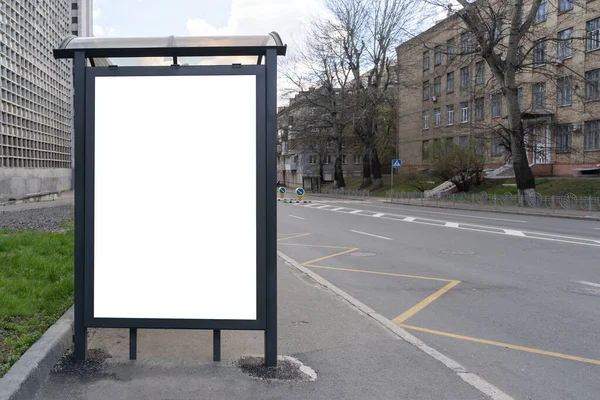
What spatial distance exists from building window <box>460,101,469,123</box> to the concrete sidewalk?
46488 mm

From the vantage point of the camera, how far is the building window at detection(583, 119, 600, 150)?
34.9 m

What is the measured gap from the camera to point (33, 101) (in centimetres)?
3178

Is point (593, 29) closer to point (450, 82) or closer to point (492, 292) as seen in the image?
point (450, 82)

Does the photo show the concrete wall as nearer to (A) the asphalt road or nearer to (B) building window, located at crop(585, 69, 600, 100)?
(A) the asphalt road

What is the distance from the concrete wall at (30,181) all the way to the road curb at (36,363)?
25776 mm

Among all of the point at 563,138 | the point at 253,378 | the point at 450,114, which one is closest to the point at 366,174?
the point at 450,114

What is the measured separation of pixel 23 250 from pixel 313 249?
6157 mm

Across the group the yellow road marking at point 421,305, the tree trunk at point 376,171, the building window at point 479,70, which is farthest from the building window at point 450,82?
the yellow road marking at point 421,305

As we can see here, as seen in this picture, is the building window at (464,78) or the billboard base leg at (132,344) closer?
the billboard base leg at (132,344)

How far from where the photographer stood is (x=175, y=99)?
4332mm

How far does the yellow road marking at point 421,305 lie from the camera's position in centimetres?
629

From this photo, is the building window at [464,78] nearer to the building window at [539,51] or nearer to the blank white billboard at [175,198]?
the building window at [539,51]

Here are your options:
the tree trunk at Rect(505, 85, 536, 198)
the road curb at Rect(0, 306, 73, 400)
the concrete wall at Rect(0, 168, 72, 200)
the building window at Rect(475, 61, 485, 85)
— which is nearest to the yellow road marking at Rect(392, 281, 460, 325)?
the road curb at Rect(0, 306, 73, 400)

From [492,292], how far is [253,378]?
471cm
